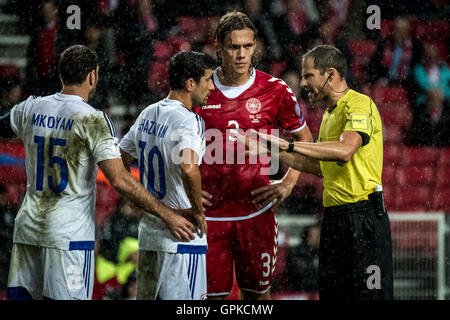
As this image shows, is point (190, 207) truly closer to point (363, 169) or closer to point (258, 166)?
point (258, 166)

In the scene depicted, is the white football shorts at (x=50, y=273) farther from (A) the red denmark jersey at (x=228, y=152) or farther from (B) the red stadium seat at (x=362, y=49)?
(B) the red stadium seat at (x=362, y=49)

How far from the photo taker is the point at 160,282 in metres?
3.49

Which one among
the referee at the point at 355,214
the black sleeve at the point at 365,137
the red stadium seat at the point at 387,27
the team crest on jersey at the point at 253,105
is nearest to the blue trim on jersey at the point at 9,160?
the team crest on jersey at the point at 253,105

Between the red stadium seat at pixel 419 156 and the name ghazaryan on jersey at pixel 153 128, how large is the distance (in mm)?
5107

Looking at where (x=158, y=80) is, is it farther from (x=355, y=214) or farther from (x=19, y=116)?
(x=355, y=214)

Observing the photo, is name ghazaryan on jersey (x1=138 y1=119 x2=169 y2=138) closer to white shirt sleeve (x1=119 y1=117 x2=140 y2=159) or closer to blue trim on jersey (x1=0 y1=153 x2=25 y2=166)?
white shirt sleeve (x1=119 y1=117 x2=140 y2=159)

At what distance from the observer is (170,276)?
3502 mm

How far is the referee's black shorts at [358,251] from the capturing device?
12.8 ft

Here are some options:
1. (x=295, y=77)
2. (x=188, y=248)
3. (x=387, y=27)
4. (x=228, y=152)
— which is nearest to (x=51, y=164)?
(x=188, y=248)

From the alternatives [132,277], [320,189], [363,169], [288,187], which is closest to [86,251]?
[288,187]

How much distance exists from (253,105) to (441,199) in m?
4.53

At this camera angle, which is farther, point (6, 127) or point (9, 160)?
point (9, 160)

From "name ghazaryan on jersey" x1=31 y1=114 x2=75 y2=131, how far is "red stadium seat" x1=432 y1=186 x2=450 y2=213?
5665mm

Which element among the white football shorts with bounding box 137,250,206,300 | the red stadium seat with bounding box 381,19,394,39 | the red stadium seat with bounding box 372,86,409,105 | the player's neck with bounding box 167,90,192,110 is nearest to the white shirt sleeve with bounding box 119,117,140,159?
the player's neck with bounding box 167,90,192,110
